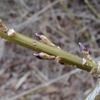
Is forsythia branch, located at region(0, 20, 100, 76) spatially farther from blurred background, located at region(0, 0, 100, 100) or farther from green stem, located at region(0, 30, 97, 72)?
blurred background, located at region(0, 0, 100, 100)

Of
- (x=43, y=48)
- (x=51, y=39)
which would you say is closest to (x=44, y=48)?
(x=43, y=48)

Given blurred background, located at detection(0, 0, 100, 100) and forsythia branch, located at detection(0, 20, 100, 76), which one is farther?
blurred background, located at detection(0, 0, 100, 100)

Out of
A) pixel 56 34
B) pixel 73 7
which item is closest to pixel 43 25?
pixel 56 34

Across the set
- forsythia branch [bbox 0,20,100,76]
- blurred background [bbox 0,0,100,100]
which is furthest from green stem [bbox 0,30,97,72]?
blurred background [bbox 0,0,100,100]

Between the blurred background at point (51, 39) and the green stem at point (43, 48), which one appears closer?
the green stem at point (43, 48)

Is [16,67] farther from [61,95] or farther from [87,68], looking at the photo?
[87,68]

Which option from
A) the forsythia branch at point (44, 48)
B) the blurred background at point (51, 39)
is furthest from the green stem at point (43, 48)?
the blurred background at point (51, 39)

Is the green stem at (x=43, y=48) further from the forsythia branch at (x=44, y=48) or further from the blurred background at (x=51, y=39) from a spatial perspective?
the blurred background at (x=51, y=39)

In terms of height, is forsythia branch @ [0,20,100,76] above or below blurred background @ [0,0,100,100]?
below

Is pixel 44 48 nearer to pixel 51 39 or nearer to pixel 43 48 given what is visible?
pixel 43 48
